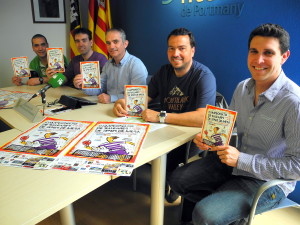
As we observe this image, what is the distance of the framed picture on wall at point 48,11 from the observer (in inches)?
136

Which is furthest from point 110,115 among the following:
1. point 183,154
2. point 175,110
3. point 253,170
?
point 253,170

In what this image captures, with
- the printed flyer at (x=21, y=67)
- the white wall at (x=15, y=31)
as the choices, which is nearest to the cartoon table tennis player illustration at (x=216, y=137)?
the printed flyer at (x=21, y=67)

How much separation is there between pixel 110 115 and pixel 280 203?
3.91ft

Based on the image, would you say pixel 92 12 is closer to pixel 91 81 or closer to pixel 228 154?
pixel 91 81

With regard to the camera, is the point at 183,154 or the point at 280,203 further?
the point at 183,154

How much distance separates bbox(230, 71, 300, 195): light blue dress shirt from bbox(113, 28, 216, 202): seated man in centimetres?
33

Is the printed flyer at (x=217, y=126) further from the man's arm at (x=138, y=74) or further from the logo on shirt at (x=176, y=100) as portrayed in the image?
the man's arm at (x=138, y=74)

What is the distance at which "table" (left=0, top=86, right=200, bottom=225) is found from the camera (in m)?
0.84

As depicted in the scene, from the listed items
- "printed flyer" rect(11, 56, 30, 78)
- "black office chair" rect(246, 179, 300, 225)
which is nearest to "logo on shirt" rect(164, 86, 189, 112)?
"black office chair" rect(246, 179, 300, 225)

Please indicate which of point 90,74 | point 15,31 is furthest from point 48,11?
point 90,74

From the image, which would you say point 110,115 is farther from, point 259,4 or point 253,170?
point 259,4

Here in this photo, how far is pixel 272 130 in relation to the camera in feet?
4.03

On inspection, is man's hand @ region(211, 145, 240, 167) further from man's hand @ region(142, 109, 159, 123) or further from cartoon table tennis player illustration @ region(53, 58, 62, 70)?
cartoon table tennis player illustration @ region(53, 58, 62, 70)

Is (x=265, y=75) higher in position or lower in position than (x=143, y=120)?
higher
